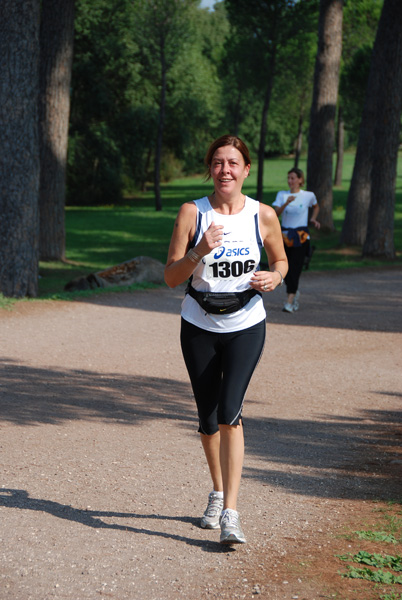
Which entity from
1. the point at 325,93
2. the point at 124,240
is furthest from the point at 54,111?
the point at 325,93

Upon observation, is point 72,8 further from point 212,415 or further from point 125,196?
point 125,196

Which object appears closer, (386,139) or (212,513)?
(212,513)

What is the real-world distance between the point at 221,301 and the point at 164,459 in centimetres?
194

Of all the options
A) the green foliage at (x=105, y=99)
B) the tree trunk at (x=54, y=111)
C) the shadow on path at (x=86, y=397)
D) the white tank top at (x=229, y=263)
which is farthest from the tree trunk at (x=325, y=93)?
the white tank top at (x=229, y=263)

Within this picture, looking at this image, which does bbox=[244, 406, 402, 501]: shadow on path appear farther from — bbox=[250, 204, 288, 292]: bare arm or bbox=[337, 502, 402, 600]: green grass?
bbox=[250, 204, 288, 292]: bare arm

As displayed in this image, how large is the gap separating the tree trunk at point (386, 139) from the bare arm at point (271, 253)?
46.3 feet

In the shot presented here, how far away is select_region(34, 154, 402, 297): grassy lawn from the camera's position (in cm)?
1784

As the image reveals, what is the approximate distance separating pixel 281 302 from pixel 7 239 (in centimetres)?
428

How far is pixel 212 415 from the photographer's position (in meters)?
4.35

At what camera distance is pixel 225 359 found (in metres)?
4.18

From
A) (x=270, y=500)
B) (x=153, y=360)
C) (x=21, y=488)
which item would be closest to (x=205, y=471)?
(x=270, y=500)

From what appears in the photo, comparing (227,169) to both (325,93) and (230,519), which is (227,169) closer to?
(230,519)

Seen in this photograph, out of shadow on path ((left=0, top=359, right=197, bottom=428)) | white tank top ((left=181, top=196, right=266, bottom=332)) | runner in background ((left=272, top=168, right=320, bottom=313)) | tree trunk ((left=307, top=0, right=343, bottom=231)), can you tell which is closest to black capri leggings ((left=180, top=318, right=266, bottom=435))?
white tank top ((left=181, top=196, right=266, bottom=332))

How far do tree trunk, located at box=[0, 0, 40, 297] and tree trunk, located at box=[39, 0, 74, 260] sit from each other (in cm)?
471
